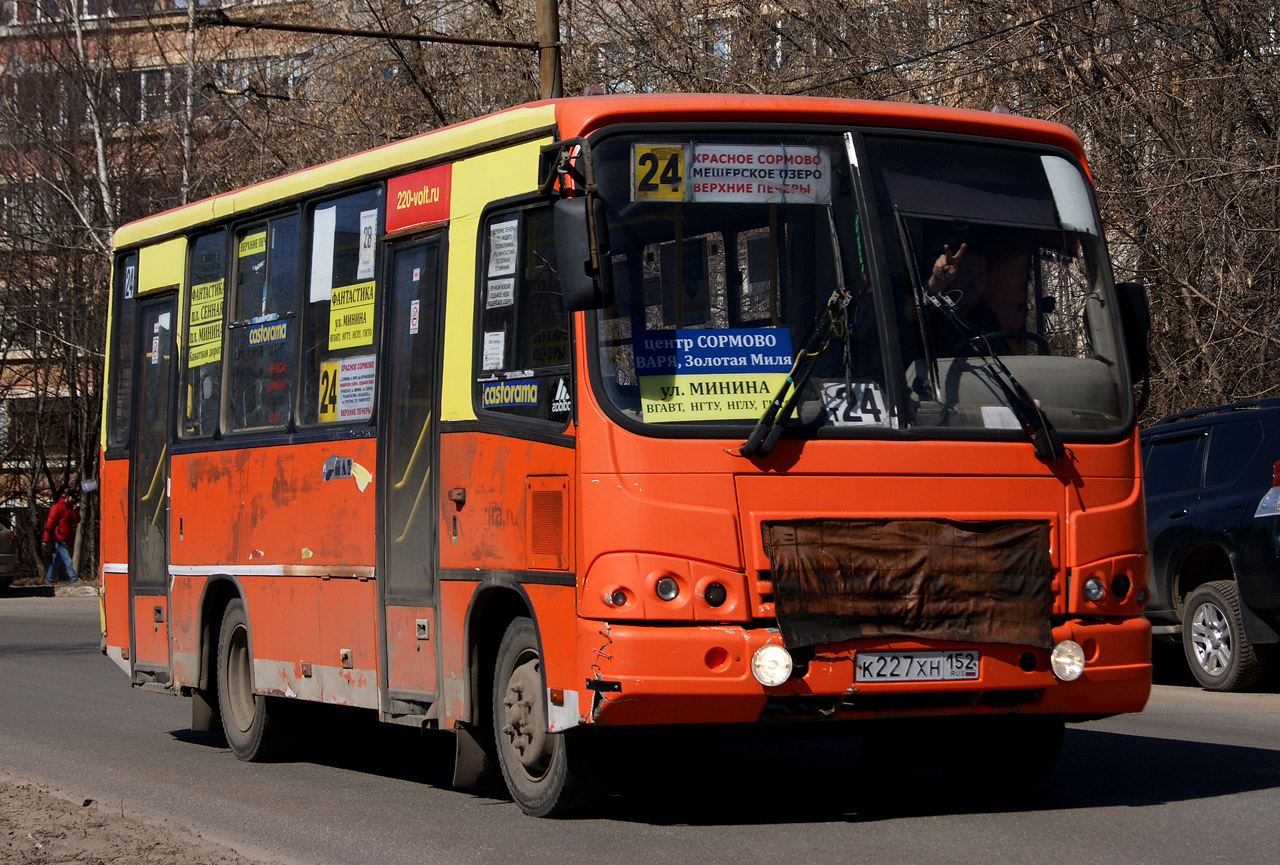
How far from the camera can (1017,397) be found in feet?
24.6

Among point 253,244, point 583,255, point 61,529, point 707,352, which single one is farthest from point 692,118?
point 61,529

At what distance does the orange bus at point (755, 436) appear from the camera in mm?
7012

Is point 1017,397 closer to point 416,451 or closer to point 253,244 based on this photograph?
point 416,451

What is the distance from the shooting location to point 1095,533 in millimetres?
7465

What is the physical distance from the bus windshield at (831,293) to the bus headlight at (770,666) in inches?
36.0

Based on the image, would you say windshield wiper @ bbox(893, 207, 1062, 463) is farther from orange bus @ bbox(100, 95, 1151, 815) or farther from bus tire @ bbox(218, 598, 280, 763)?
bus tire @ bbox(218, 598, 280, 763)

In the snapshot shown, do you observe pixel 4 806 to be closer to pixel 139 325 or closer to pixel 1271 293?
pixel 139 325

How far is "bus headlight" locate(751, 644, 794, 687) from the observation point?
6883 mm

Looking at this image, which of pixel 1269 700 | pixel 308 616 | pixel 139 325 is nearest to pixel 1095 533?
pixel 308 616

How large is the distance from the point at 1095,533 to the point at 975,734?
136cm

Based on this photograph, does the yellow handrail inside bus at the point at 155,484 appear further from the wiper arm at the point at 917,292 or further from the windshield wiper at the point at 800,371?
the wiper arm at the point at 917,292

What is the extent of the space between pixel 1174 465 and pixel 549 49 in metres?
7.55

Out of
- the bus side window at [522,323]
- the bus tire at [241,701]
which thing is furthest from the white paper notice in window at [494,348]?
the bus tire at [241,701]

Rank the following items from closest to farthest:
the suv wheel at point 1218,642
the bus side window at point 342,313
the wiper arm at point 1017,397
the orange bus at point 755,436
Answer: the orange bus at point 755,436, the wiper arm at point 1017,397, the bus side window at point 342,313, the suv wheel at point 1218,642
